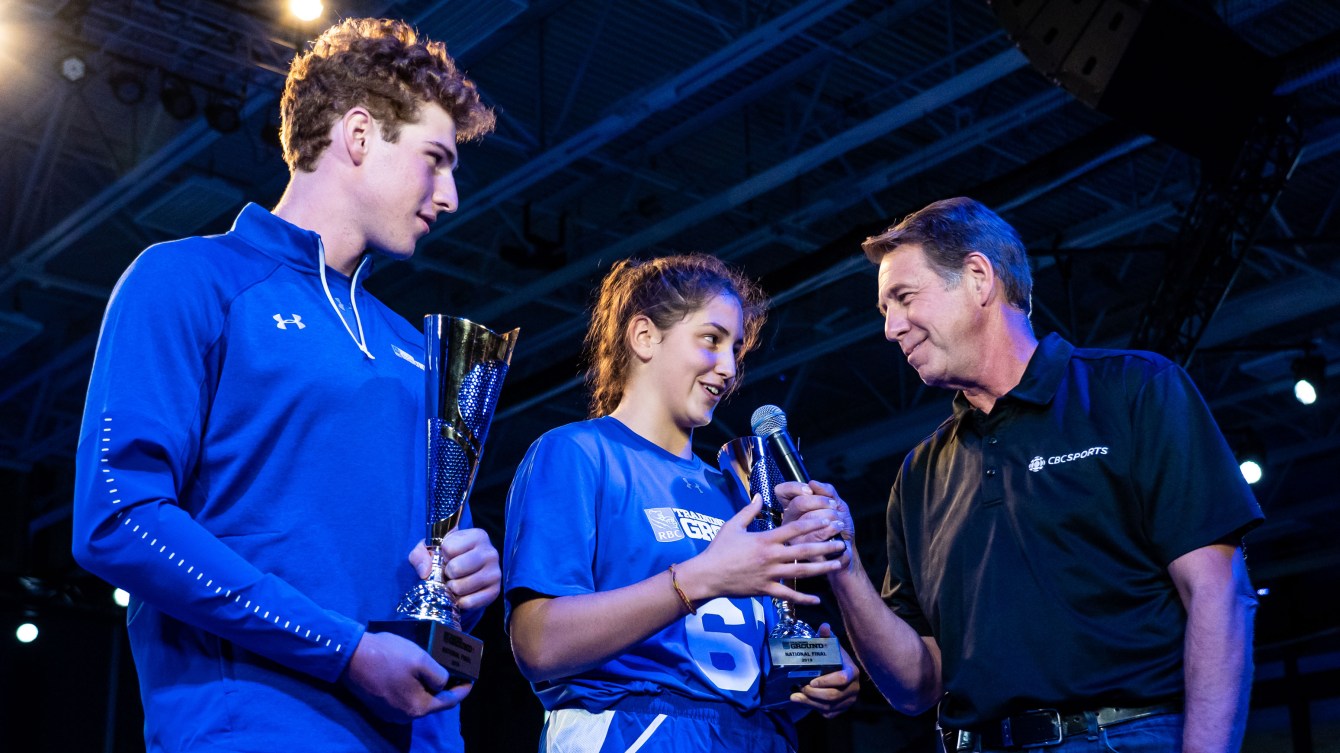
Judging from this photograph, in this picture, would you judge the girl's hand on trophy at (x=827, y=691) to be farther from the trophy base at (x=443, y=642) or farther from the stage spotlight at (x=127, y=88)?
the stage spotlight at (x=127, y=88)

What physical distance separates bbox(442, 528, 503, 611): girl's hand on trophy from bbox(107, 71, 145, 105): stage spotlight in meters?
6.12

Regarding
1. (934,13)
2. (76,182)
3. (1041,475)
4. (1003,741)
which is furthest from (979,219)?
(76,182)

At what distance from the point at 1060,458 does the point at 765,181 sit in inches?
236

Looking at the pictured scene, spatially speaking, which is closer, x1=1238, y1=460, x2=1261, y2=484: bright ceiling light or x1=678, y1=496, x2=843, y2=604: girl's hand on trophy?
x1=678, y1=496, x2=843, y2=604: girl's hand on trophy

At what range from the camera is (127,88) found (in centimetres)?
724

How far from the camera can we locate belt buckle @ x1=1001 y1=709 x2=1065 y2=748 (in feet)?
7.15

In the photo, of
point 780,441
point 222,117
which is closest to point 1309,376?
point 222,117

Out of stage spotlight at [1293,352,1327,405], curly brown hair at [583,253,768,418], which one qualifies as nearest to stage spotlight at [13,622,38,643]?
stage spotlight at [1293,352,1327,405]

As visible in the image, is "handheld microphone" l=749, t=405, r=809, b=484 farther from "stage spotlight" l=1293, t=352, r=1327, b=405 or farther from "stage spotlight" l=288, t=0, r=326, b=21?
"stage spotlight" l=1293, t=352, r=1327, b=405

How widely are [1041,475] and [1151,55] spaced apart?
352 cm

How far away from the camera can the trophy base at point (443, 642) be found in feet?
5.21

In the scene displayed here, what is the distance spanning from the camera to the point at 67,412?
38.5 ft

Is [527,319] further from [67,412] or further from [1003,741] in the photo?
[1003,741]

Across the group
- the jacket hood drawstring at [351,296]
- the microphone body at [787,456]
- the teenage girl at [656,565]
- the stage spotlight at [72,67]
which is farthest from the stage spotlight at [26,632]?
the jacket hood drawstring at [351,296]
